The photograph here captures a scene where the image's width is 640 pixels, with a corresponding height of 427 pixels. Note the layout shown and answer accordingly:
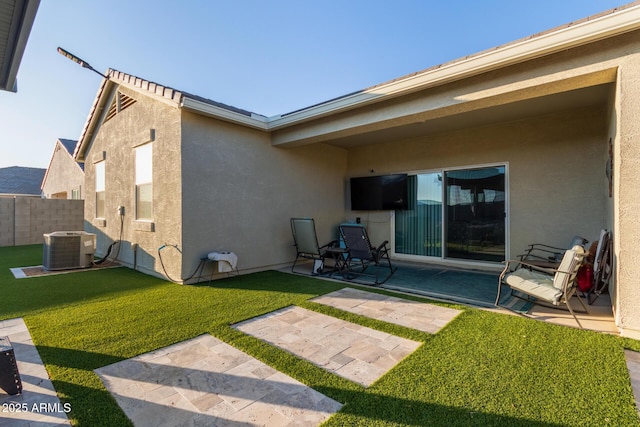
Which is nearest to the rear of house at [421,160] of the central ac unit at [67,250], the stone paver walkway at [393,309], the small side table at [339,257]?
the central ac unit at [67,250]

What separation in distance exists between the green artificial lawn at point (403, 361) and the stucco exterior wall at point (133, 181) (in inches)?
→ 64.2

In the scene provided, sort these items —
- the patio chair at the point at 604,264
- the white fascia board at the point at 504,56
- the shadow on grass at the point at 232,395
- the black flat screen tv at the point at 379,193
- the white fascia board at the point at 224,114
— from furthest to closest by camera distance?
the black flat screen tv at the point at 379,193, the white fascia board at the point at 224,114, the patio chair at the point at 604,264, the white fascia board at the point at 504,56, the shadow on grass at the point at 232,395

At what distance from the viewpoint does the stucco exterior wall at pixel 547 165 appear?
5.60m

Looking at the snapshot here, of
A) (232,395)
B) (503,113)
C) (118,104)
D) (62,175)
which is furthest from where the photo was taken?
(62,175)

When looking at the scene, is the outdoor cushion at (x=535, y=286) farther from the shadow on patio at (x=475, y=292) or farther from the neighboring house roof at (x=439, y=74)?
the neighboring house roof at (x=439, y=74)

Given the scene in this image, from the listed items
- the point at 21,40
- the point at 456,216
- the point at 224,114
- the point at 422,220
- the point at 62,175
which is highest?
the point at 62,175

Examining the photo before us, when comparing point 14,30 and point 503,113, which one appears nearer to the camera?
point 14,30

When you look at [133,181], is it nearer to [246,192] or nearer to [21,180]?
[246,192]

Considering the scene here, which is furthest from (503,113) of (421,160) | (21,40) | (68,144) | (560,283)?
(68,144)

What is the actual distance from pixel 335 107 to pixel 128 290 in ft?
16.2

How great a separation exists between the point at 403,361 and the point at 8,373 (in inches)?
121

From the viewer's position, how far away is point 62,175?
1941cm

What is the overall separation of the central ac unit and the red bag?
9.92 meters

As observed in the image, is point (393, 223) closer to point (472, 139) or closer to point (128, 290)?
point (472, 139)
